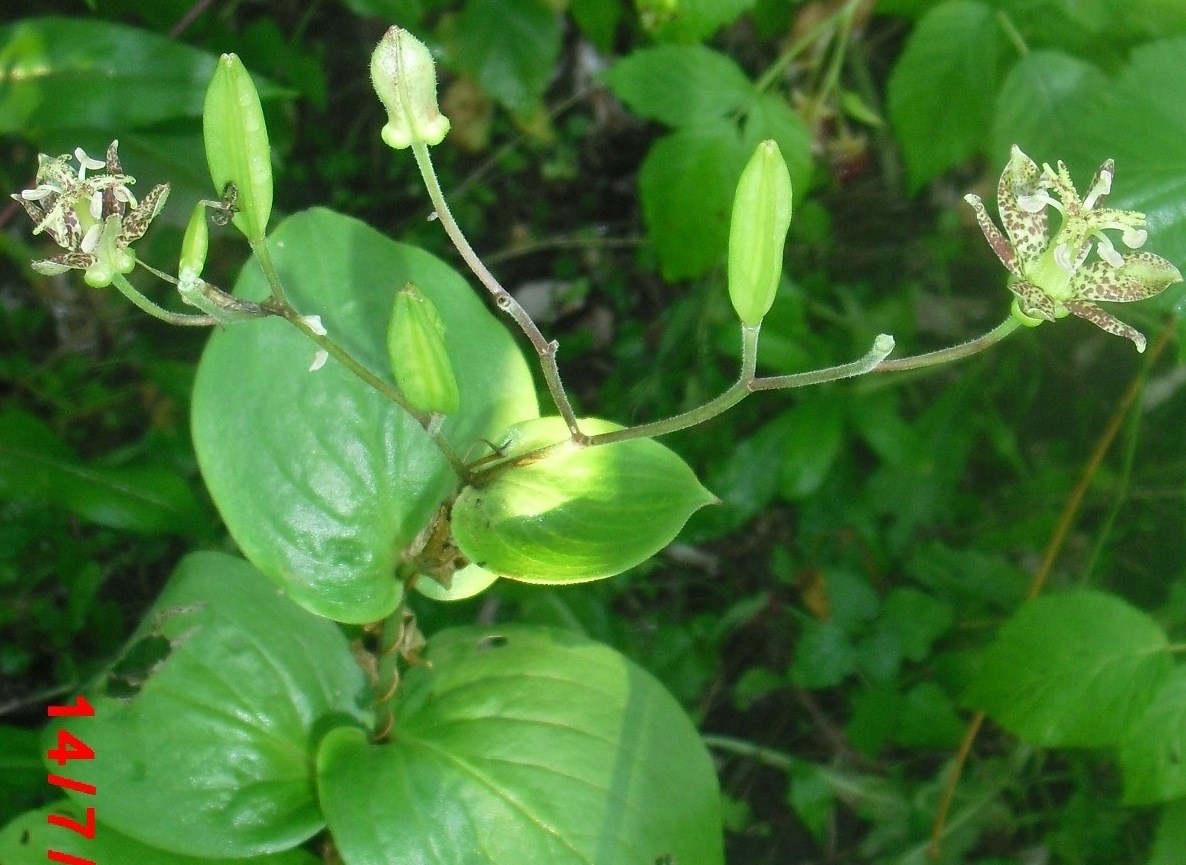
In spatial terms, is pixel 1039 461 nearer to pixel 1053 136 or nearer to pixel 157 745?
pixel 1053 136

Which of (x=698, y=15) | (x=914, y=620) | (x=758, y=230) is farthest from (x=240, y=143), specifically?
(x=914, y=620)

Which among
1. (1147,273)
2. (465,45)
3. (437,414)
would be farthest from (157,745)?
(465,45)

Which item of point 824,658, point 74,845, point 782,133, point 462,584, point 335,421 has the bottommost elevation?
point 824,658

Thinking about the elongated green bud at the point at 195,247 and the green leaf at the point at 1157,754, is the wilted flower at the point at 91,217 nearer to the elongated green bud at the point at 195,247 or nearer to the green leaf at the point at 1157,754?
the elongated green bud at the point at 195,247

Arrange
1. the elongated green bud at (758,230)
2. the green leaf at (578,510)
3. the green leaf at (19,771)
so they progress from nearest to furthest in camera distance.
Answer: the elongated green bud at (758,230)
the green leaf at (578,510)
the green leaf at (19,771)

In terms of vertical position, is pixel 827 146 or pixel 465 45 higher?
pixel 465 45

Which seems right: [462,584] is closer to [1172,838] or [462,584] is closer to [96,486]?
[96,486]
